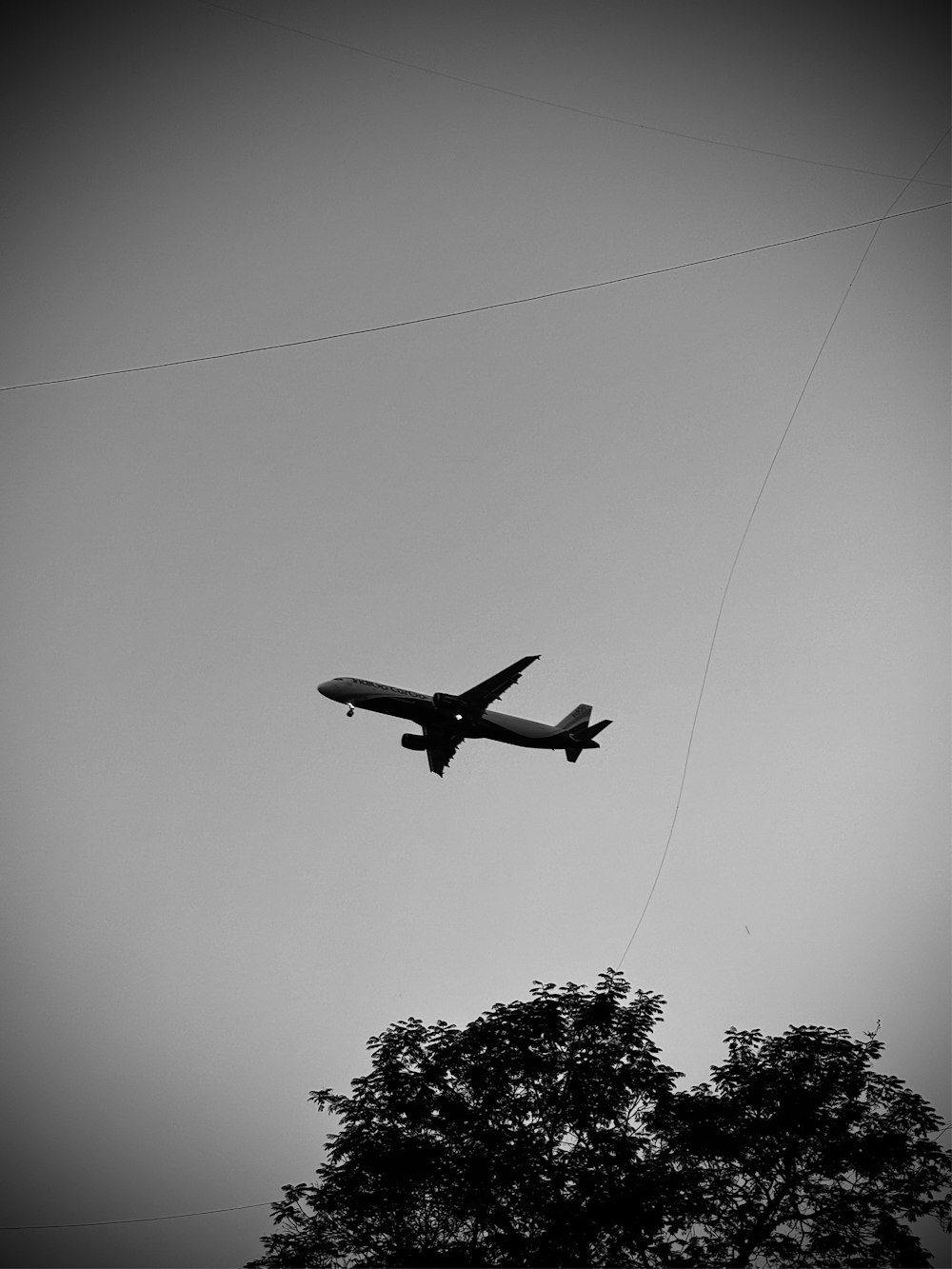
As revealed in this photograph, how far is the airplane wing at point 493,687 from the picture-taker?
922 inches

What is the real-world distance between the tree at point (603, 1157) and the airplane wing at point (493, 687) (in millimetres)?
8299

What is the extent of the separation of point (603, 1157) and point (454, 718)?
11857 mm

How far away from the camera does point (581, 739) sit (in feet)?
91.3

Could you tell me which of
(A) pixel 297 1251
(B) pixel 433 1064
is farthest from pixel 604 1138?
(A) pixel 297 1251

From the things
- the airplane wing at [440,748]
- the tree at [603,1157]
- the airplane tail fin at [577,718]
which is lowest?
the tree at [603,1157]

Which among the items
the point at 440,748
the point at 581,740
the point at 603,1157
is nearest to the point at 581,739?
the point at 581,740

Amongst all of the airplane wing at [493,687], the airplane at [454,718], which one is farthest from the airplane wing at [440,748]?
the airplane wing at [493,687]

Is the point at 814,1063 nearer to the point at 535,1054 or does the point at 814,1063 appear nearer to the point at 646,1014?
the point at 646,1014

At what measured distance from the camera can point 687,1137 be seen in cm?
1711

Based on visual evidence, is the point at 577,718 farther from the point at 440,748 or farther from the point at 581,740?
the point at 440,748

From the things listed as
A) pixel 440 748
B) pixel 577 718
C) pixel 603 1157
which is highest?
pixel 577 718

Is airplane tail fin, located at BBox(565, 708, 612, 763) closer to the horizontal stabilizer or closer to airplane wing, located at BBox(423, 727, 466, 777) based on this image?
the horizontal stabilizer

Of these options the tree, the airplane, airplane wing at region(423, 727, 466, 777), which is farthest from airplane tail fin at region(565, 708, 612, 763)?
the tree

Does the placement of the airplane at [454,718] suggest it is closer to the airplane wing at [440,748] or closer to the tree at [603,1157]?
the airplane wing at [440,748]
